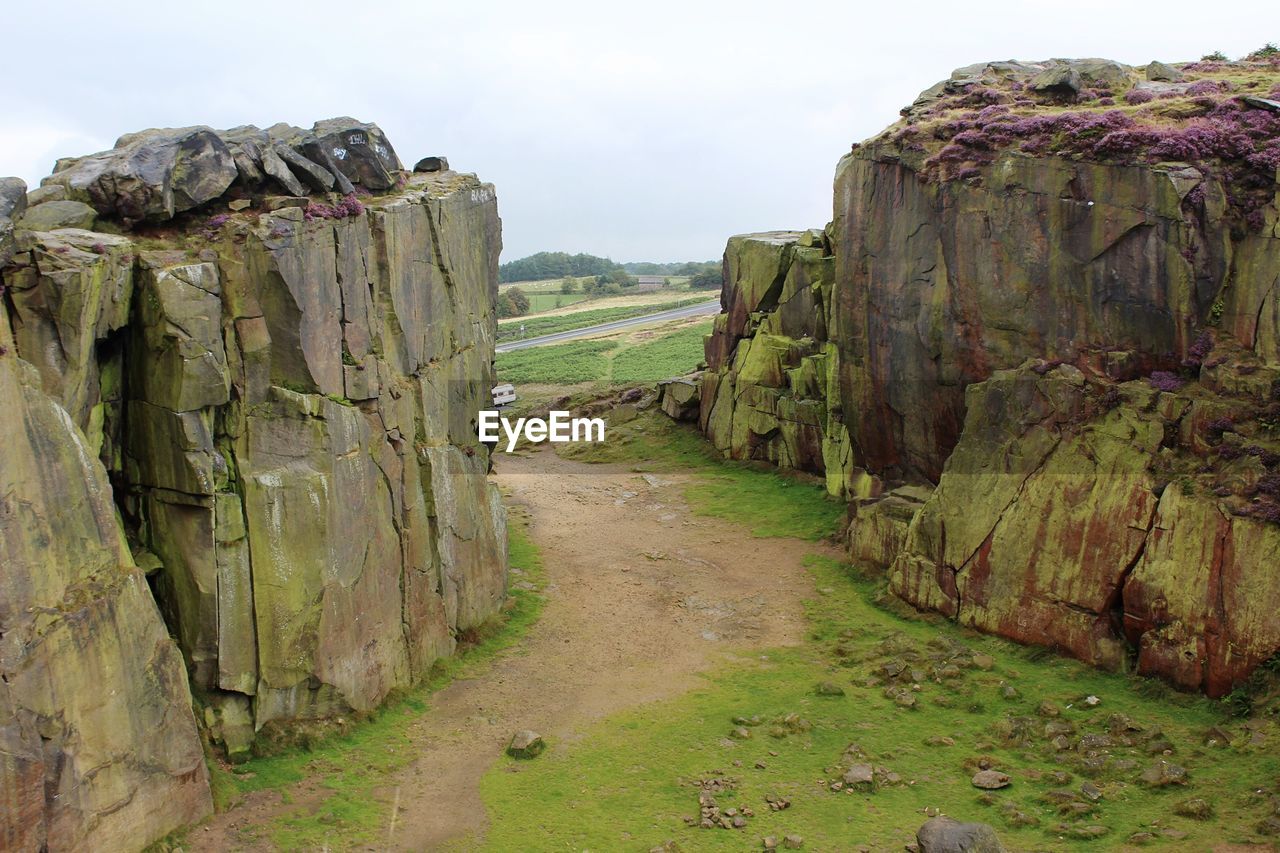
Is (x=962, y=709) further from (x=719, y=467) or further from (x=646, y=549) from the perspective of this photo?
(x=719, y=467)

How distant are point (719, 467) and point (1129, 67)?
22594mm

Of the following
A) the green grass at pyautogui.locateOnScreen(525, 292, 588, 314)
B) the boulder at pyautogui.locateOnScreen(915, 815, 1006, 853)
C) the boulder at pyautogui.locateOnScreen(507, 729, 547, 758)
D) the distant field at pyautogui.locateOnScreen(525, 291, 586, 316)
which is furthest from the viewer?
the green grass at pyautogui.locateOnScreen(525, 292, 588, 314)

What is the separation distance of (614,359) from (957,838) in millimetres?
68258

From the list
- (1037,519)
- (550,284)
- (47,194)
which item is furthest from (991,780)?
(550,284)

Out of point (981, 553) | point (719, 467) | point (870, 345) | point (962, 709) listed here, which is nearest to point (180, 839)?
point (962, 709)

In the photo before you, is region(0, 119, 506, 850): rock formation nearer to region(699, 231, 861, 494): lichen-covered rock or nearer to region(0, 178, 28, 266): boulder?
region(0, 178, 28, 266): boulder

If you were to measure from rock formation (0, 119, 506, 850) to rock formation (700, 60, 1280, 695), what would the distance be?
14.1 m

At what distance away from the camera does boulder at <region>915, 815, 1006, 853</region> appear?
22562 mm

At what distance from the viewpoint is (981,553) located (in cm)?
3478

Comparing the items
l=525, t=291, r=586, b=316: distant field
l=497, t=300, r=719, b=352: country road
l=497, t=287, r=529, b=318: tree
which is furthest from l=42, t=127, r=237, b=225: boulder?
l=525, t=291, r=586, b=316: distant field

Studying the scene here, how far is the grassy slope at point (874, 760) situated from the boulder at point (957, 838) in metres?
0.90

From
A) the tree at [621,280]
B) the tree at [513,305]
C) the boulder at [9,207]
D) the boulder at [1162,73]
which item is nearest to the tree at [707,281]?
the tree at [621,280]

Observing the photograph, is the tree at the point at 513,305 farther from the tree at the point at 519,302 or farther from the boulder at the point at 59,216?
the boulder at the point at 59,216

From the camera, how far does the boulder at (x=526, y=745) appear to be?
2797 centimetres
